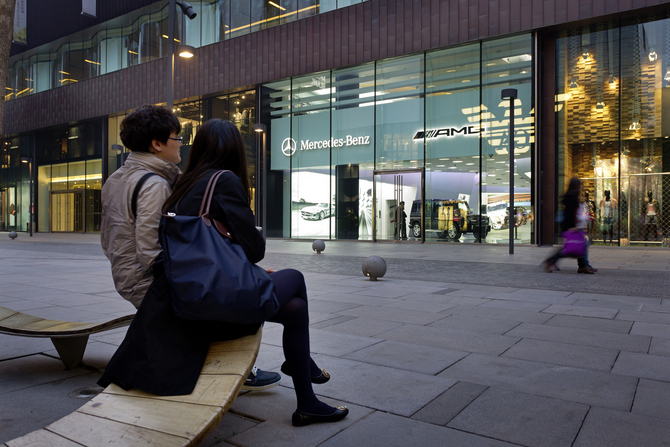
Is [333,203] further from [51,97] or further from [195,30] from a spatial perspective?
[51,97]

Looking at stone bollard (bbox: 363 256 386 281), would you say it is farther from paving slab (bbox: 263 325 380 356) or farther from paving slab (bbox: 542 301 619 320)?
paving slab (bbox: 263 325 380 356)

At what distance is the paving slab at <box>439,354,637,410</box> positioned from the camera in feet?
9.73

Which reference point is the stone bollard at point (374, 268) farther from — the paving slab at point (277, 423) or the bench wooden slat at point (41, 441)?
the bench wooden slat at point (41, 441)

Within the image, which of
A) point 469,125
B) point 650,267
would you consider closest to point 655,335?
point 650,267

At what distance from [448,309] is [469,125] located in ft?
47.5

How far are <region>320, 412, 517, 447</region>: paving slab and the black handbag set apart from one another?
2.53 feet

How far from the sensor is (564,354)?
12.7 feet

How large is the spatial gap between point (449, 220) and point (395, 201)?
2.46 m

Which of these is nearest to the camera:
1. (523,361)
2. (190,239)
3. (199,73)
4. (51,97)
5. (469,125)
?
(190,239)

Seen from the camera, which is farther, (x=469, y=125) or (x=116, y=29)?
(x=116, y=29)

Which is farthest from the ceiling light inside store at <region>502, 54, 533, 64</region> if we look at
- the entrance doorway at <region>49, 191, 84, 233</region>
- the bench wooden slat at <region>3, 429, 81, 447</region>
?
the entrance doorway at <region>49, 191, 84, 233</region>

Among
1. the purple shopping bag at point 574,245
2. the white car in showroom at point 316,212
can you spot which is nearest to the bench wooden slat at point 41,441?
the purple shopping bag at point 574,245

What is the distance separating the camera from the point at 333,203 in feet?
73.3

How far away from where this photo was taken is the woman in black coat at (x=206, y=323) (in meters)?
2.09
